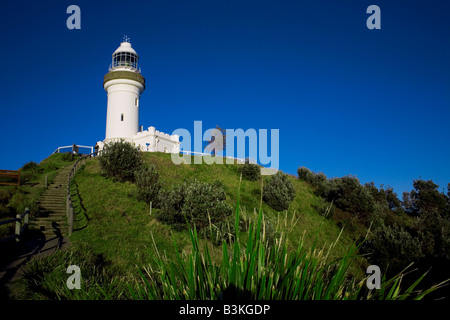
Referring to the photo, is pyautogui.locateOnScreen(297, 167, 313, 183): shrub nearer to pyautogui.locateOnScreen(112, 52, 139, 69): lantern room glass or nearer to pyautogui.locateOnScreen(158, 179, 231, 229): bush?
pyautogui.locateOnScreen(158, 179, 231, 229): bush

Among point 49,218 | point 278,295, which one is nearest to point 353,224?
point 49,218

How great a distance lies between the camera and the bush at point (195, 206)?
57.9 feet

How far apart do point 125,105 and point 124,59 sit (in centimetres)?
799

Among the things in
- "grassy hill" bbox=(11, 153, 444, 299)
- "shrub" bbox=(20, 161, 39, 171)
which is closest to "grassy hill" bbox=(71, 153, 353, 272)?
"grassy hill" bbox=(11, 153, 444, 299)

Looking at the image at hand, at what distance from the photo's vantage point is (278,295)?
194cm

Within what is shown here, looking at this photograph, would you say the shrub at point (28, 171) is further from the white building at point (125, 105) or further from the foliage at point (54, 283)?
the foliage at point (54, 283)

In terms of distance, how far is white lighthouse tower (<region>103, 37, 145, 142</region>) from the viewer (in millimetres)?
42375

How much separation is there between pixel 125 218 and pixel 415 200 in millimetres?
35681

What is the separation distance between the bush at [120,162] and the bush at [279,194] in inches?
508

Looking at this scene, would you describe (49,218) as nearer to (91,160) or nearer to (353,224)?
(91,160)

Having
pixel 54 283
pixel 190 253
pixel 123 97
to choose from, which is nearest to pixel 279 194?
pixel 54 283

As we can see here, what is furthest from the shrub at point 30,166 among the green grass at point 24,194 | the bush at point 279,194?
the bush at point 279,194

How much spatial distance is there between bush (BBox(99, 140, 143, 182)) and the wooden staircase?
3.92 meters
